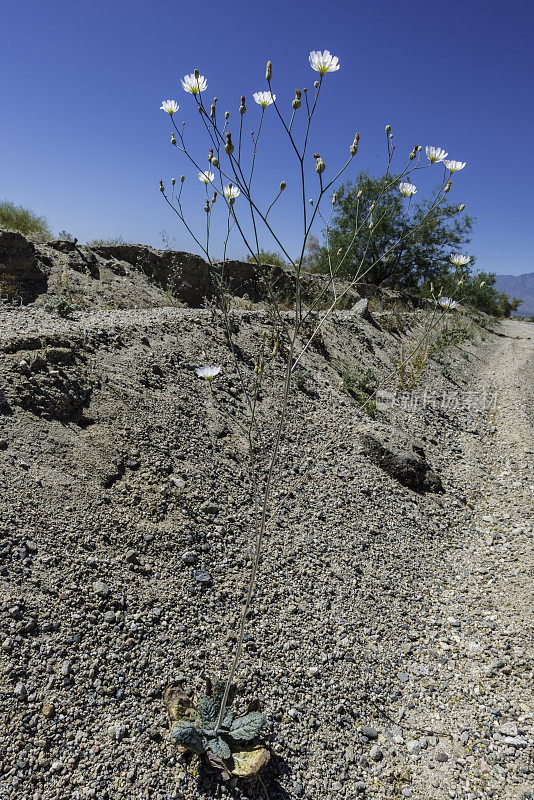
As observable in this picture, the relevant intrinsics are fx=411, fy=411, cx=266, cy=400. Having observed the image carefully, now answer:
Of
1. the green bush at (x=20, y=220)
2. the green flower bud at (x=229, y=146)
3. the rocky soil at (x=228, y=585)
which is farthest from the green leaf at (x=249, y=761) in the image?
the green bush at (x=20, y=220)

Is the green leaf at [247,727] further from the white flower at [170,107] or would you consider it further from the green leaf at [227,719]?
the white flower at [170,107]

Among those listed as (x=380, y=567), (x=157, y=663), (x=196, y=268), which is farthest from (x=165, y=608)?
(x=196, y=268)

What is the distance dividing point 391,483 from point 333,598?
1.78m

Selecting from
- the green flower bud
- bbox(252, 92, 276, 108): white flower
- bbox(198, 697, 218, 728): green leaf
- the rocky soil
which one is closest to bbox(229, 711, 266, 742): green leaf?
bbox(198, 697, 218, 728): green leaf

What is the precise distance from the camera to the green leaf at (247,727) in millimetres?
2045

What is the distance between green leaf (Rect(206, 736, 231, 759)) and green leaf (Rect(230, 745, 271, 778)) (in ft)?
0.32

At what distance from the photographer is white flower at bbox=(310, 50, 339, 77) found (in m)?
1.51

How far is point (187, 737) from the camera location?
1959mm

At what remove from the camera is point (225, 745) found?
2.01m

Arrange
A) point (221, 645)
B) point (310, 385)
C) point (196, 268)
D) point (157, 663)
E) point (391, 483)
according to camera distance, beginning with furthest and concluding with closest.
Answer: point (196, 268), point (310, 385), point (391, 483), point (221, 645), point (157, 663)

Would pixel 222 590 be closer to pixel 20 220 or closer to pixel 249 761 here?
pixel 249 761

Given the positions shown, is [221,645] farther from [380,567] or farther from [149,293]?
[149,293]

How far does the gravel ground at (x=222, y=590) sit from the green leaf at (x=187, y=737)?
176mm

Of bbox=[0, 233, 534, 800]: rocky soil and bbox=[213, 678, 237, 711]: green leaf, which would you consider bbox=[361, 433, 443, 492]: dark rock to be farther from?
bbox=[213, 678, 237, 711]: green leaf
